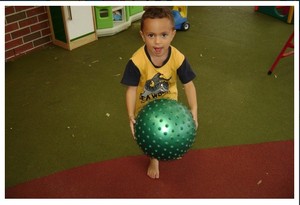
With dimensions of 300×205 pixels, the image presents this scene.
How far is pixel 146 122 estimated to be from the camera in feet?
5.15

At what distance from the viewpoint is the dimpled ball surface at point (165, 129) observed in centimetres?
152

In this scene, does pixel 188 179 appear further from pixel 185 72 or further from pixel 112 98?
pixel 112 98

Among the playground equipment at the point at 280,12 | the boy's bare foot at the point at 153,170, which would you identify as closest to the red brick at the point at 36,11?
the boy's bare foot at the point at 153,170

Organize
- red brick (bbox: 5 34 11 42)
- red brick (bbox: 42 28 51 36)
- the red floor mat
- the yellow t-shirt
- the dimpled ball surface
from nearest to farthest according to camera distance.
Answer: the dimpled ball surface, the yellow t-shirt, the red floor mat, red brick (bbox: 5 34 11 42), red brick (bbox: 42 28 51 36)

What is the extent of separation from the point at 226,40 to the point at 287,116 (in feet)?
5.20

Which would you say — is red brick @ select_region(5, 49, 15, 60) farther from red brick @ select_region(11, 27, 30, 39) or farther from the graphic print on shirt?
the graphic print on shirt

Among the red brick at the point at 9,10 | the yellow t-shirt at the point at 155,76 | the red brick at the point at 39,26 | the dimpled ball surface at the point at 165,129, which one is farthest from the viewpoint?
the red brick at the point at 39,26

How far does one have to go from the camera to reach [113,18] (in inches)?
167

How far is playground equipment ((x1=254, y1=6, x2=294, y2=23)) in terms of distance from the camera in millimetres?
4379

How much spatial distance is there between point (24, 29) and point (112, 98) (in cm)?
148

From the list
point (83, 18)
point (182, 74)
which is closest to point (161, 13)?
point (182, 74)

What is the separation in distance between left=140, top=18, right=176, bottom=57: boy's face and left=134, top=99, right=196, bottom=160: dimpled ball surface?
0.91 feet

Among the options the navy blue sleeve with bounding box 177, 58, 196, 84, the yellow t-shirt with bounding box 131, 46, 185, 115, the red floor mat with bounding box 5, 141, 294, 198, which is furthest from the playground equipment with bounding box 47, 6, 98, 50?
the navy blue sleeve with bounding box 177, 58, 196, 84

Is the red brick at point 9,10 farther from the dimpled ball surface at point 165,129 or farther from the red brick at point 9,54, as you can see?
the dimpled ball surface at point 165,129
